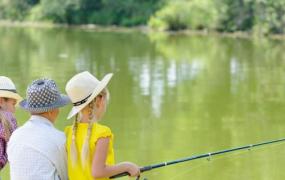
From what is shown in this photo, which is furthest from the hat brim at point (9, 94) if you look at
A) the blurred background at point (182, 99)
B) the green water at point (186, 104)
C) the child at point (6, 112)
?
the green water at point (186, 104)

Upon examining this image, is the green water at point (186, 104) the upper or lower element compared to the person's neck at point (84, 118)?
lower

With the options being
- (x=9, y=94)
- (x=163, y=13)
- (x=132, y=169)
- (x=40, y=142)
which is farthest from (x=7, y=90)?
(x=163, y=13)

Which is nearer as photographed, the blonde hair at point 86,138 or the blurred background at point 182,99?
the blonde hair at point 86,138

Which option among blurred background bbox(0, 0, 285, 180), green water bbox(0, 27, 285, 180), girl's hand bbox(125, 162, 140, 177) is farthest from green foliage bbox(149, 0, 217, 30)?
girl's hand bbox(125, 162, 140, 177)

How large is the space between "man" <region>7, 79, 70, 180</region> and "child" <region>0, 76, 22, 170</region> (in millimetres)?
523

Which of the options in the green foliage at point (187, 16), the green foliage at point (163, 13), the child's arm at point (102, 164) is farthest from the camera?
the green foliage at point (187, 16)

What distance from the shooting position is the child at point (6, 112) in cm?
300

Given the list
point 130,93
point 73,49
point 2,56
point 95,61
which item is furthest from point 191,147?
point 73,49

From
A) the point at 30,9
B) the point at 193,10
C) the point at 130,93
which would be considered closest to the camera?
the point at 130,93

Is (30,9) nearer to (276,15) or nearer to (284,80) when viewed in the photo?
(276,15)

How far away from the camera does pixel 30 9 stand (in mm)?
53844

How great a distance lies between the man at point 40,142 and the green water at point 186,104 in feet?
11.1

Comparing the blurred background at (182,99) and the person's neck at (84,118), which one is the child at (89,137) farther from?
the blurred background at (182,99)

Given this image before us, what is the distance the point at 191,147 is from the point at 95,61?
11.9 m
